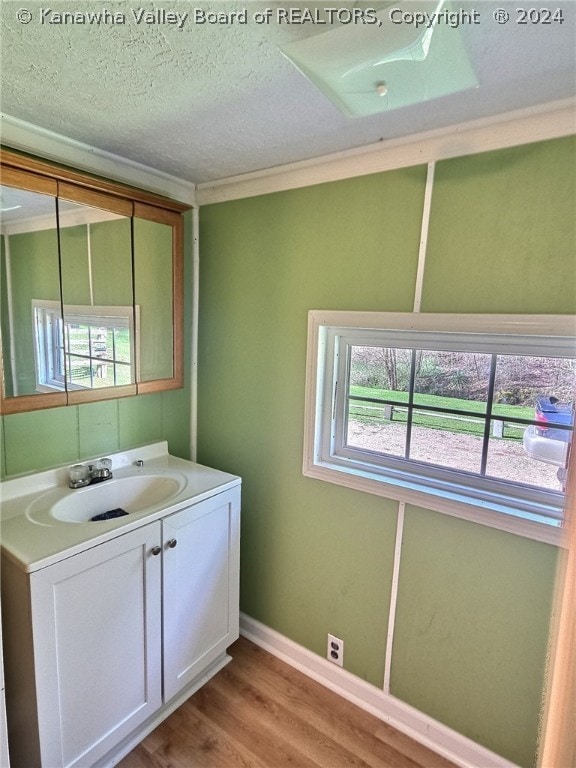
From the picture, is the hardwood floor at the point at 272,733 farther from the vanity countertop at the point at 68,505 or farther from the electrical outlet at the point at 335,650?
the vanity countertop at the point at 68,505

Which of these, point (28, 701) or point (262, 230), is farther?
point (262, 230)

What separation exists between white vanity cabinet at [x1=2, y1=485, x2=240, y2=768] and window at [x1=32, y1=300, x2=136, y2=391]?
636mm

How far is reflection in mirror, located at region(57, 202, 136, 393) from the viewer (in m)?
1.53

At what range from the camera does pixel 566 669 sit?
83 centimetres

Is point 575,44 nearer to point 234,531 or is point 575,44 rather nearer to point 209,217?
point 209,217

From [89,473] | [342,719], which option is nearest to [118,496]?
[89,473]

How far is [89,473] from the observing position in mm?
1629

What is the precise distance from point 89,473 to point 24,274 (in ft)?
2.61

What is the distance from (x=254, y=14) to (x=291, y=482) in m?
1.57

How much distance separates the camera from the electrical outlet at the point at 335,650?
1722 mm

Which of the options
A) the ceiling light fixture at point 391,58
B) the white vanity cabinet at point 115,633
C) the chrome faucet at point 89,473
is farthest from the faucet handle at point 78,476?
the ceiling light fixture at point 391,58

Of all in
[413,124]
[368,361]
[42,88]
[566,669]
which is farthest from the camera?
[368,361]

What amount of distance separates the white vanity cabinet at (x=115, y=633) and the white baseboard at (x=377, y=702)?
298 mm

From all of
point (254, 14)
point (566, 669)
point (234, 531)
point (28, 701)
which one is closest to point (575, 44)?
point (254, 14)
